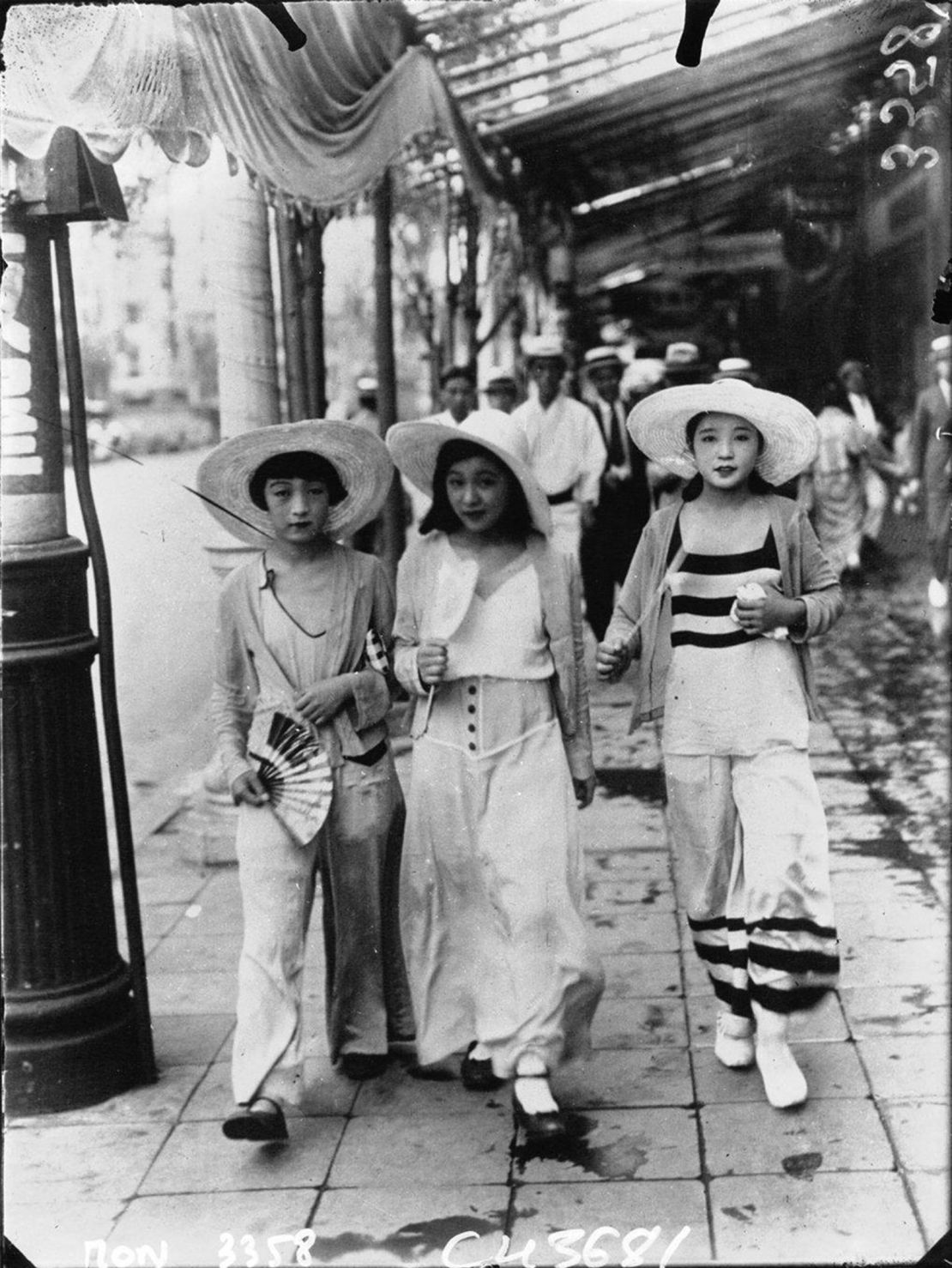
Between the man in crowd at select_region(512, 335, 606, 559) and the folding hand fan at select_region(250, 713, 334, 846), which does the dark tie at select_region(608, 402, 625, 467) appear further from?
the folding hand fan at select_region(250, 713, 334, 846)

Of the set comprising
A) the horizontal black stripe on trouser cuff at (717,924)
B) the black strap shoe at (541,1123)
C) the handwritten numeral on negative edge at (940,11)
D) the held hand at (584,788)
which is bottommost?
the black strap shoe at (541,1123)

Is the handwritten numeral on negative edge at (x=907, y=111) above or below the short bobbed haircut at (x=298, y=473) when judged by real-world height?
above

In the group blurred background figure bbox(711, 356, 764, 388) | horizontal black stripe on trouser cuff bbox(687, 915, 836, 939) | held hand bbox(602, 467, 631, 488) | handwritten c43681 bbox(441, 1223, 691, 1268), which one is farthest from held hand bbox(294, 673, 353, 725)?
held hand bbox(602, 467, 631, 488)

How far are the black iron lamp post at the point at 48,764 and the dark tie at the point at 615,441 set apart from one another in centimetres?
259

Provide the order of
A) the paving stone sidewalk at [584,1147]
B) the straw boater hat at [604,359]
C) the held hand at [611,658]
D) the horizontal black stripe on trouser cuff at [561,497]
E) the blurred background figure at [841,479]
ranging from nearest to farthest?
the paving stone sidewalk at [584,1147] < the held hand at [611,658] < the horizontal black stripe on trouser cuff at [561,497] < the straw boater hat at [604,359] < the blurred background figure at [841,479]

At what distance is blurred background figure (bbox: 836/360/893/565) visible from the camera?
9.44 metres

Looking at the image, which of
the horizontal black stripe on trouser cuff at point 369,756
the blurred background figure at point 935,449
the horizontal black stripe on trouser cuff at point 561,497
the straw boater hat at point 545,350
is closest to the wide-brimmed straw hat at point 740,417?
the horizontal black stripe on trouser cuff at point 369,756

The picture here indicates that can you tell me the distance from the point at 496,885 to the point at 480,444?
1136mm

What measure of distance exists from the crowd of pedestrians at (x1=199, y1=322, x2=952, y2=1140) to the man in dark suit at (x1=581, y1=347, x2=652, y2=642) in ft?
3.66

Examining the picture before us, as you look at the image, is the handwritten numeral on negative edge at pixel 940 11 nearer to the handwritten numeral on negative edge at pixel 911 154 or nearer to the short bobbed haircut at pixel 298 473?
the handwritten numeral on negative edge at pixel 911 154

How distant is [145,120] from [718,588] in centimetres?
196

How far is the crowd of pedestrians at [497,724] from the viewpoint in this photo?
3879 mm

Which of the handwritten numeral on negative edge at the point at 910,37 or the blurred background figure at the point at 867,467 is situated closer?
the handwritten numeral on negative edge at the point at 910,37

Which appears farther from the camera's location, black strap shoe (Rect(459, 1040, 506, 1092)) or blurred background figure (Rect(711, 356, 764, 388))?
blurred background figure (Rect(711, 356, 764, 388))
